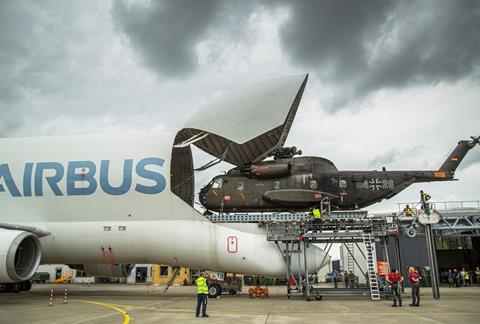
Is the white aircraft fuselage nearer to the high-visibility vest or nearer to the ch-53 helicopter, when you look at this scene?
the ch-53 helicopter

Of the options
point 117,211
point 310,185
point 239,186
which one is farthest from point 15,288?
point 310,185

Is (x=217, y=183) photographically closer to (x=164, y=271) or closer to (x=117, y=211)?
(x=117, y=211)

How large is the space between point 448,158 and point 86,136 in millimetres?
18082

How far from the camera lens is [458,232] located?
19.9 m

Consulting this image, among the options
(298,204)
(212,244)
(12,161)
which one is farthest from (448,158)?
(12,161)

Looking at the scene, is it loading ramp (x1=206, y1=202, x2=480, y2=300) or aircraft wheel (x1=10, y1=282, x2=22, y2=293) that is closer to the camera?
loading ramp (x1=206, y1=202, x2=480, y2=300)

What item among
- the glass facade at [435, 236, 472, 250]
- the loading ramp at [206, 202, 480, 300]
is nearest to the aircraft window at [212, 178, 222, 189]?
the loading ramp at [206, 202, 480, 300]

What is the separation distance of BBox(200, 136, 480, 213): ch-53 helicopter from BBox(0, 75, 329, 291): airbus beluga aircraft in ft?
4.41

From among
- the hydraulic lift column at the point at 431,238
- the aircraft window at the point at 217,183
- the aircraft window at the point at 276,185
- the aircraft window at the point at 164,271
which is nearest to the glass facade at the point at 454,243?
the hydraulic lift column at the point at 431,238

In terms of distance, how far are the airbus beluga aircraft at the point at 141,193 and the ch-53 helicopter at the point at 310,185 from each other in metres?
1.35

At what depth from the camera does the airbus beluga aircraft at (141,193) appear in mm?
17828

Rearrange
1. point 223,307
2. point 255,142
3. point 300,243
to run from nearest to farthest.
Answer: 1. point 223,307
2. point 300,243
3. point 255,142

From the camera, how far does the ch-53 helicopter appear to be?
18562mm

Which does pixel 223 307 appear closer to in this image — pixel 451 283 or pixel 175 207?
pixel 175 207
